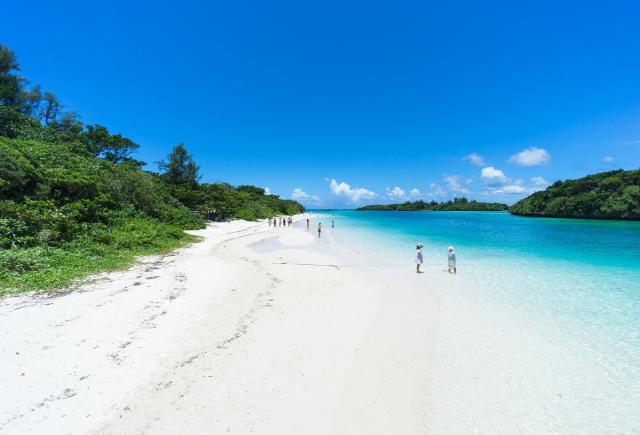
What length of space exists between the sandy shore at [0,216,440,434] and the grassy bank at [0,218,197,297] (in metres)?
1.12

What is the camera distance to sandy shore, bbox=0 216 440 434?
401cm

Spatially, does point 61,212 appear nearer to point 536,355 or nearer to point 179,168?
point 536,355

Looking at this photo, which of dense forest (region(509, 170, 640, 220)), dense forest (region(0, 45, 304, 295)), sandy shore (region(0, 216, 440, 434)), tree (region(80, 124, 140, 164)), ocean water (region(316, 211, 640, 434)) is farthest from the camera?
dense forest (region(509, 170, 640, 220))

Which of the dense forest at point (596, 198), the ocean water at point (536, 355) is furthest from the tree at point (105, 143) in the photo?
the dense forest at point (596, 198)

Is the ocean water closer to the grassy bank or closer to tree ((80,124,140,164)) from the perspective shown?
the grassy bank

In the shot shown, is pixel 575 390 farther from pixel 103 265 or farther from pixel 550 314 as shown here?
pixel 103 265

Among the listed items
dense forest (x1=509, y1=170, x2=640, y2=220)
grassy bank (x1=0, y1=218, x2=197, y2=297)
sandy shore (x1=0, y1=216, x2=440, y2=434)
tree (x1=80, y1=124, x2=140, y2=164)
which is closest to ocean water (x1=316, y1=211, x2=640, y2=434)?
sandy shore (x1=0, y1=216, x2=440, y2=434)

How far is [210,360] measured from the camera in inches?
216

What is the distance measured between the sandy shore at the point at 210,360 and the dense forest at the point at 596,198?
81.7 meters

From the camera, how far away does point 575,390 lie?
521 cm

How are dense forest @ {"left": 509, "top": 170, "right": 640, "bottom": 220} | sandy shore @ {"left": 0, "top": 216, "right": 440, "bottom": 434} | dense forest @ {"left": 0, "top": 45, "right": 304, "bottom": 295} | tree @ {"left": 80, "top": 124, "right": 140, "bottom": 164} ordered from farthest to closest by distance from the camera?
dense forest @ {"left": 509, "top": 170, "right": 640, "bottom": 220}, tree @ {"left": 80, "top": 124, "right": 140, "bottom": 164}, dense forest @ {"left": 0, "top": 45, "right": 304, "bottom": 295}, sandy shore @ {"left": 0, "top": 216, "right": 440, "bottom": 434}

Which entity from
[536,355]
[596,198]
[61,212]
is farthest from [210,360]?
[596,198]

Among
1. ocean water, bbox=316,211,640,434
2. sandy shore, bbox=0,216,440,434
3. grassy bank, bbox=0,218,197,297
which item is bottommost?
ocean water, bbox=316,211,640,434

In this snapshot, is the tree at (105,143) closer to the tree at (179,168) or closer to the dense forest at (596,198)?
the tree at (179,168)
